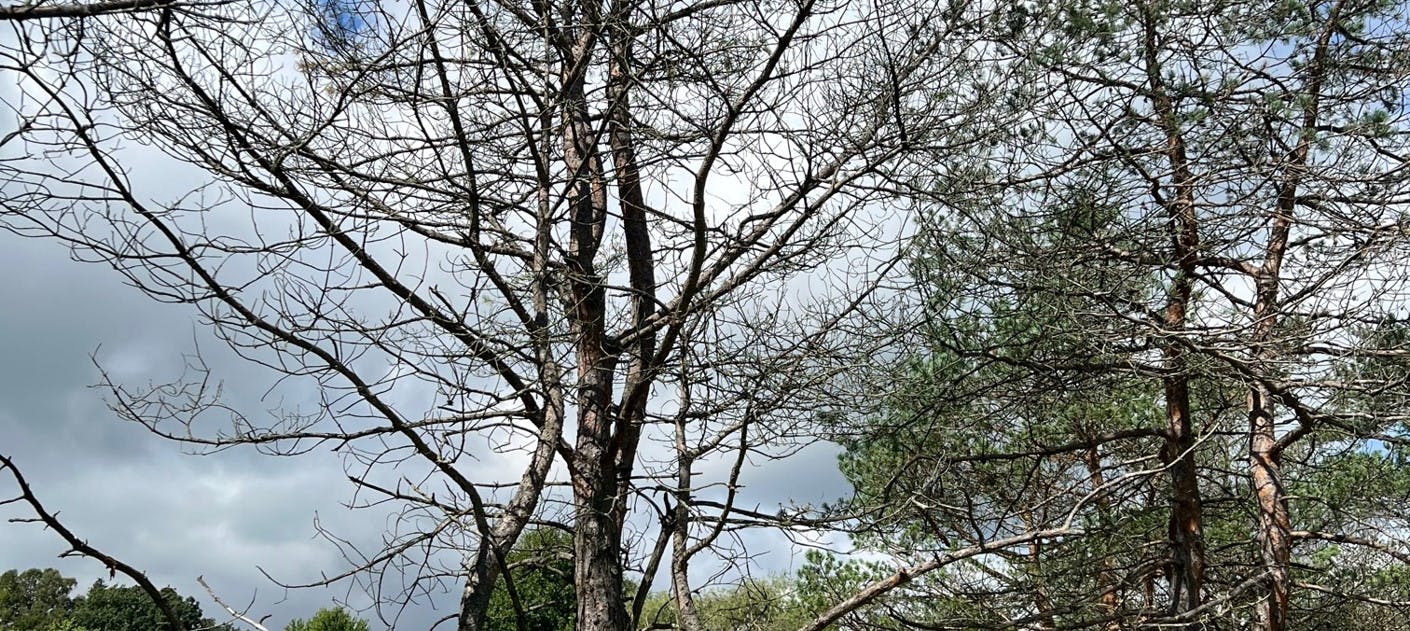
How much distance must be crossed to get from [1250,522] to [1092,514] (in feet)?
10.3

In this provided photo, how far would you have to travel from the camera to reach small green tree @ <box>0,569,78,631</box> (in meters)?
20.0

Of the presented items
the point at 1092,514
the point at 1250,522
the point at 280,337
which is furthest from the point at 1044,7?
the point at 1250,522

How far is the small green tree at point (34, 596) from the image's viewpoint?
20.0 metres

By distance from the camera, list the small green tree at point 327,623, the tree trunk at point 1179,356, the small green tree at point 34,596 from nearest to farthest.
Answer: the tree trunk at point 1179,356 → the small green tree at point 327,623 → the small green tree at point 34,596

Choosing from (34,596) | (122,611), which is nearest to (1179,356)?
(122,611)

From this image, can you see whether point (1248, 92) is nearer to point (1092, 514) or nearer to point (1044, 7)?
point (1044, 7)

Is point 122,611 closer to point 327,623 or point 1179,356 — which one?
point 327,623

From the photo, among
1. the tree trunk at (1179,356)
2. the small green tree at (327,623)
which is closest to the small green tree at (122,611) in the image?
the small green tree at (327,623)

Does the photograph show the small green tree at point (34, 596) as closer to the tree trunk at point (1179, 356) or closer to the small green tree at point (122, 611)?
the small green tree at point (122, 611)

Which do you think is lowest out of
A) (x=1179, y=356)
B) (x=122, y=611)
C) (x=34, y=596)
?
(x=1179, y=356)

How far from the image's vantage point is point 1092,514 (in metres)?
6.07

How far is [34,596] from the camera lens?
71.4ft

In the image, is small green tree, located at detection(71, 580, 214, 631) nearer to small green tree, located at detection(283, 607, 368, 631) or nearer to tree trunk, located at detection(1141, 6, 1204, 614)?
small green tree, located at detection(283, 607, 368, 631)

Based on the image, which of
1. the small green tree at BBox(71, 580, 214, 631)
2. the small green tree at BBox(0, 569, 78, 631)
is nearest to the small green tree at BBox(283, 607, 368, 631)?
the small green tree at BBox(71, 580, 214, 631)
